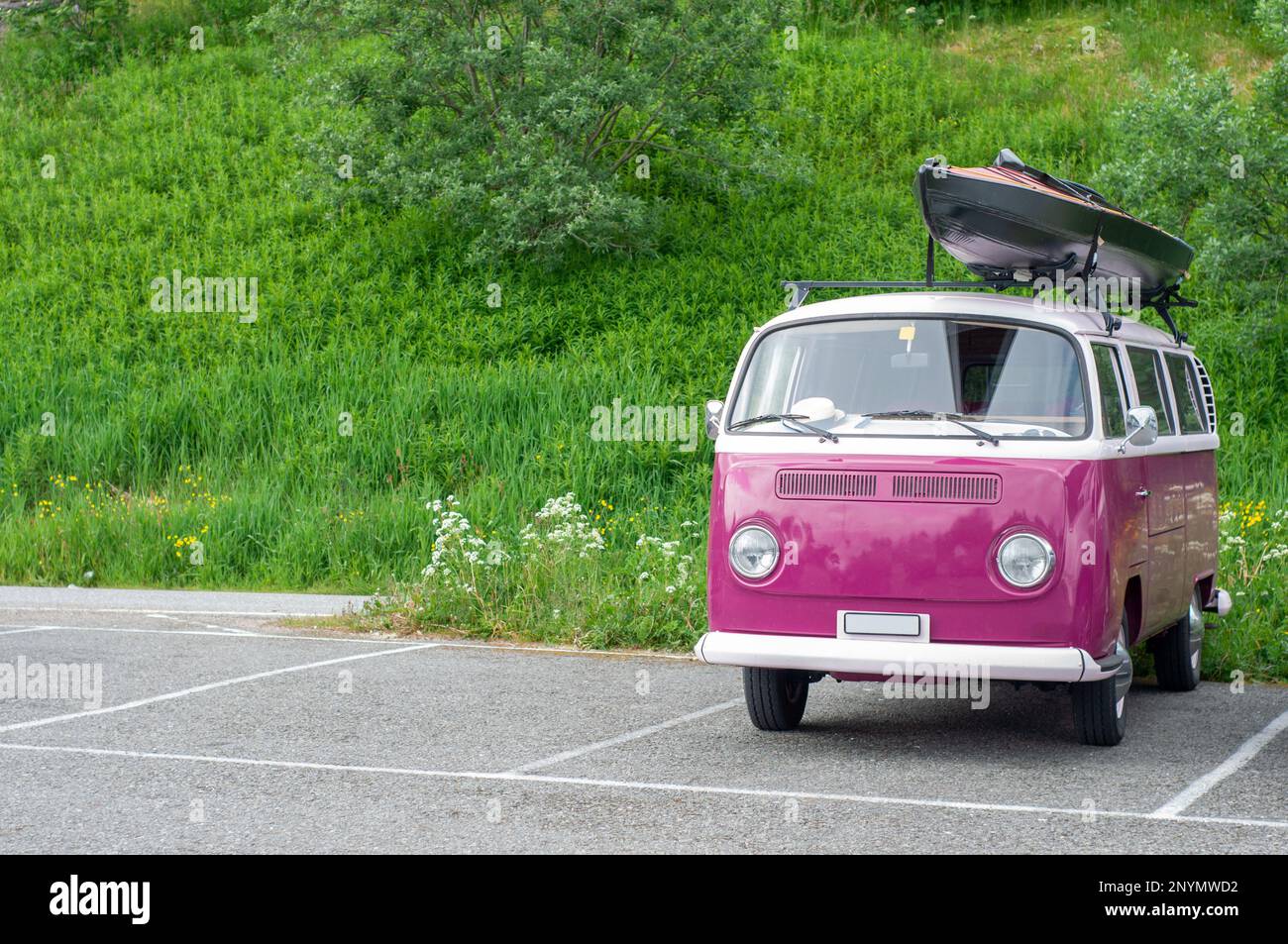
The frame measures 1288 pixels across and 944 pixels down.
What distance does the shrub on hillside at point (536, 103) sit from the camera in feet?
77.7

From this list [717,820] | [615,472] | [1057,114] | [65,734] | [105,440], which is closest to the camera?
[717,820]

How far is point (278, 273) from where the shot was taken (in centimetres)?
2531

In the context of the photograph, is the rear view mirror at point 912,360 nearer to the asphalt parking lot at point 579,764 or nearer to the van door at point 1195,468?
the asphalt parking lot at point 579,764

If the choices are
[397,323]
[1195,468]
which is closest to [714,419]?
[1195,468]

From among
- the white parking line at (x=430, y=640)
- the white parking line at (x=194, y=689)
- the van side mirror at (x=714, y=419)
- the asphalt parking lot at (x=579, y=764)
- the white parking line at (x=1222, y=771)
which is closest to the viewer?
the asphalt parking lot at (x=579, y=764)

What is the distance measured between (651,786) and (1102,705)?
2455 mm

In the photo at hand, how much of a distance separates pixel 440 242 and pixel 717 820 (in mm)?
20684

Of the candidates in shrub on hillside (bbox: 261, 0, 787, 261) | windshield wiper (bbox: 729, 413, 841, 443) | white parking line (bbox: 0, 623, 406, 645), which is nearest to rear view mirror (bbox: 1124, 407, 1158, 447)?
windshield wiper (bbox: 729, 413, 841, 443)

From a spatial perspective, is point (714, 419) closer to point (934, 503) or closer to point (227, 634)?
point (934, 503)

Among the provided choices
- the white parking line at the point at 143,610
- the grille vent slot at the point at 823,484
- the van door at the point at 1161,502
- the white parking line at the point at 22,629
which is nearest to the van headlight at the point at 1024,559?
the grille vent slot at the point at 823,484

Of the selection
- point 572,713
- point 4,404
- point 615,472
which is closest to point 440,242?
point 4,404

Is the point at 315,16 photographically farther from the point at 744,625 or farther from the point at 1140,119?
the point at 744,625

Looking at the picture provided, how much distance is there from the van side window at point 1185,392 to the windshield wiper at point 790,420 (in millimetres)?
3080

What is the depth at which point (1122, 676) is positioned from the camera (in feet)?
25.8
